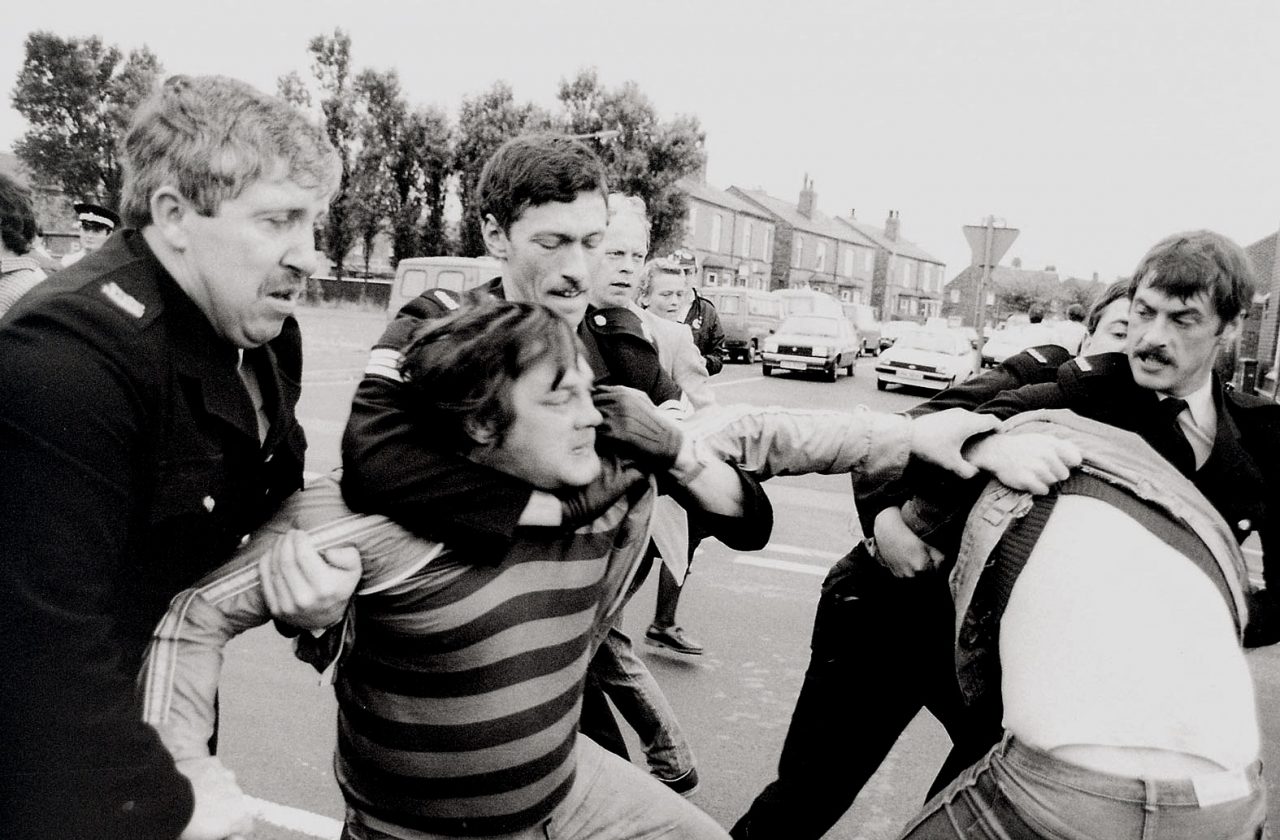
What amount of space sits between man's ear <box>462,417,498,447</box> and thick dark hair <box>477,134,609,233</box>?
30.4 inches

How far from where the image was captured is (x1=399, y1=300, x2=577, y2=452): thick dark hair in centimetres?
149

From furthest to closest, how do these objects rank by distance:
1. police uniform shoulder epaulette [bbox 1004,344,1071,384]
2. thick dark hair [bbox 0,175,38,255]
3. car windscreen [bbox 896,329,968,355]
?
car windscreen [bbox 896,329,968,355]
thick dark hair [bbox 0,175,38,255]
police uniform shoulder epaulette [bbox 1004,344,1071,384]

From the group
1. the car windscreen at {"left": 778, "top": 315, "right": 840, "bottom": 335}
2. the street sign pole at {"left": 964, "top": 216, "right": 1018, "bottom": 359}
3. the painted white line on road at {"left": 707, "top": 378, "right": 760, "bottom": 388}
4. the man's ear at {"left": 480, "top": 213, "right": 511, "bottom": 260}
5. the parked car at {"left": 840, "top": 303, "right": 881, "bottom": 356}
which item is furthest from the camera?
the parked car at {"left": 840, "top": 303, "right": 881, "bottom": 356}

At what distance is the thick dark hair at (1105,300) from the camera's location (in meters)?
3.06

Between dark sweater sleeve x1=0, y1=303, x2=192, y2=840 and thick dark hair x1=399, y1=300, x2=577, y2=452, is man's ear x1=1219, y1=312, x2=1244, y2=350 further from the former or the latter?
dark sweater sleeve x1=0, y1=303, x2=192, y2=840

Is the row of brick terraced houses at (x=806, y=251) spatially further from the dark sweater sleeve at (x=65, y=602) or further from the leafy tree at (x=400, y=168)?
the dark sweater sleeve at (x=65, y=602)

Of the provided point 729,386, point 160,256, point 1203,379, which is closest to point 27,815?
point 160,256

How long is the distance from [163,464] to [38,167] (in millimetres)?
49042

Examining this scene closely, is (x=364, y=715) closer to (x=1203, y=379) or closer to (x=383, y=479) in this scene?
(x=383, y=479)

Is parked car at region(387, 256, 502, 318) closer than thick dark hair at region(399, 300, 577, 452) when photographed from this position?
No

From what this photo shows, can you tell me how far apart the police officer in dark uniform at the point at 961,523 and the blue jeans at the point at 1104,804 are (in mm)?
537

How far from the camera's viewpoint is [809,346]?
22.7m

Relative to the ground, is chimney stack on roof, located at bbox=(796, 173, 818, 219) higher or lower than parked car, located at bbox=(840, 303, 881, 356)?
higher

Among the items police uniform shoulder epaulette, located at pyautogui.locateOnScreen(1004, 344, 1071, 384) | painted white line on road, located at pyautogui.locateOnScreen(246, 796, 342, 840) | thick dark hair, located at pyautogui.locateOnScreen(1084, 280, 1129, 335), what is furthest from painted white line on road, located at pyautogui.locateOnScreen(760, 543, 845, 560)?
police uniform shoulder epaulette, located at pyautogui.locateOnScreen(1004, 344, 1071, 384)
